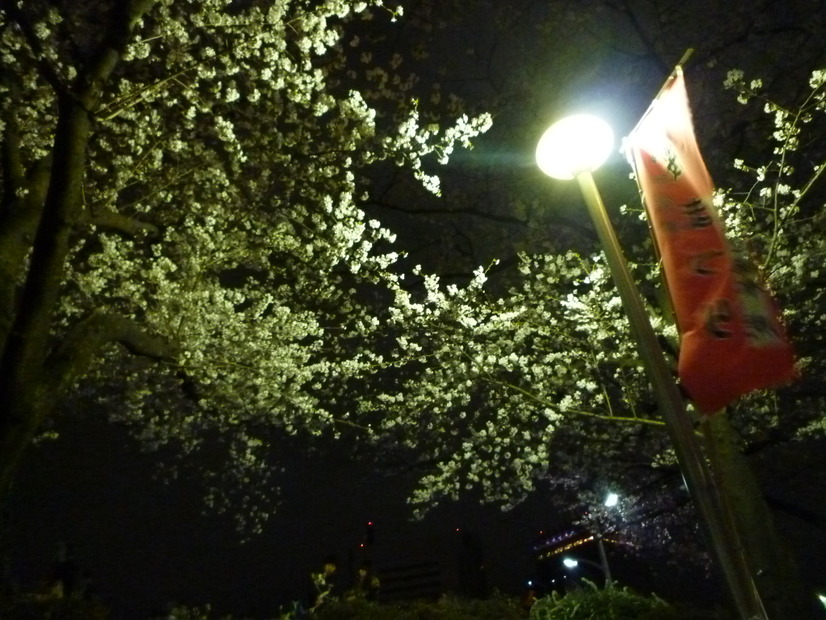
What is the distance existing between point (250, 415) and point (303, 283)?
272 centimetres

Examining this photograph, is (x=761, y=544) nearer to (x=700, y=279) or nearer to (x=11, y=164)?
(x=700, y=279)

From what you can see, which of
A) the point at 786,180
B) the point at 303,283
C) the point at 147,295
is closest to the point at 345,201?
the point at 303,283

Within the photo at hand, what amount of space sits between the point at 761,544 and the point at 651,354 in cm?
576

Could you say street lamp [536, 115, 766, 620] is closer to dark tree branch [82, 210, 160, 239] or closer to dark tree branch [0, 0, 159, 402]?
dark tree branch [0, 0, 159, 402]

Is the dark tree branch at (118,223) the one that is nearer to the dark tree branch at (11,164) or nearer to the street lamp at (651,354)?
the dark tree branch at (11,164)

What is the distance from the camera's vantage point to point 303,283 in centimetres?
1056

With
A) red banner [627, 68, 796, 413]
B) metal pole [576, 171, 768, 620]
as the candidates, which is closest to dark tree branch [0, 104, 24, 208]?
metal pole [576, 171, 768, 620]

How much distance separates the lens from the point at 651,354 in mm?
3686

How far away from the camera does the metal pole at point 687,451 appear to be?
307 centimetres

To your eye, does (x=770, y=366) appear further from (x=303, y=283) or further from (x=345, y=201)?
(x=303, y=283)

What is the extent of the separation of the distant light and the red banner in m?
0.26

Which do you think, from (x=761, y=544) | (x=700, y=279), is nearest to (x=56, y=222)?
(x=700, y=279)

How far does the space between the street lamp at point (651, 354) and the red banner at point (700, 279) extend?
16 cm

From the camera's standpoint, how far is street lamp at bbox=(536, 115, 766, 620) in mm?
3117
